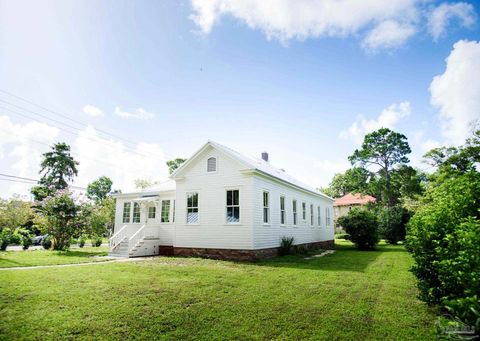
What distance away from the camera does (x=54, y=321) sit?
4.94 meters

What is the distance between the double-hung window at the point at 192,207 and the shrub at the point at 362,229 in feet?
43.9

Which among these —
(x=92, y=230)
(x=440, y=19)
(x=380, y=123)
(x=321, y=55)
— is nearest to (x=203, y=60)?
(x=321, y=55)

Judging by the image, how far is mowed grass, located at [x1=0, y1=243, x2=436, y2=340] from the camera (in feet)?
14.9

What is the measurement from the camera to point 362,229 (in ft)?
71.2

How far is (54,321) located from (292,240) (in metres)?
13.6

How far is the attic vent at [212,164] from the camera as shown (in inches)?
596

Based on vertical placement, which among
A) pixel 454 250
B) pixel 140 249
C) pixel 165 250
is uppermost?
pixel 454 250

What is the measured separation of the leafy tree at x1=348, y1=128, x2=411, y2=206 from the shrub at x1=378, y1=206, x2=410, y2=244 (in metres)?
4.78

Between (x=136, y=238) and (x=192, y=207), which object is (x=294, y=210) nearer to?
(x=192, y=207)

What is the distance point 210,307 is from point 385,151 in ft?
107

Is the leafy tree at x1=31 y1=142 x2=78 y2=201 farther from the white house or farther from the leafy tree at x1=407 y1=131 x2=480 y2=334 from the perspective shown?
the leafy tree at x1=407 y1=131 x2=480 y2=334

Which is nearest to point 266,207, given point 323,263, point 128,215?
point 323,263

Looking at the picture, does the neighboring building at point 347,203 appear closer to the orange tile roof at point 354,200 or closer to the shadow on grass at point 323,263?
the orange tile roof at point 354,200

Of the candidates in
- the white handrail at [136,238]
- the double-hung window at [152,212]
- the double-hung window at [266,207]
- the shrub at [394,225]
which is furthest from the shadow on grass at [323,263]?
the shrub at [394,225]
